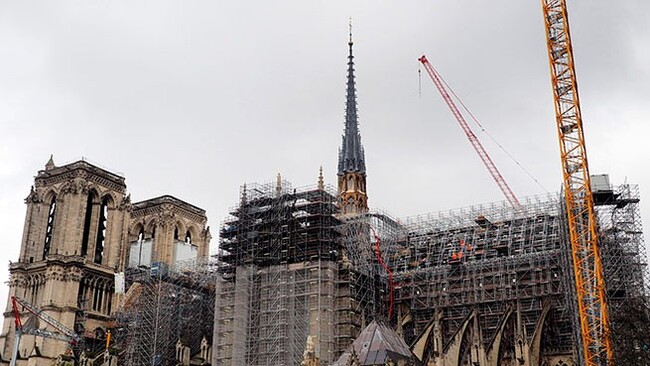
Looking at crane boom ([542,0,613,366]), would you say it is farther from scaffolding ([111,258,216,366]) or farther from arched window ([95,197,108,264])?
arched window ([95,197,108,264])

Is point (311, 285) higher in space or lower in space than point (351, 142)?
lower

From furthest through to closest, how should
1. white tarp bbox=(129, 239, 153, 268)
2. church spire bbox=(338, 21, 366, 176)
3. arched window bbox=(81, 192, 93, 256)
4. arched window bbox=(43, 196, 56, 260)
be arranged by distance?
church spire bbox=(338, 21, 366, 176) < white tarp bbox=(129, 239, 153, 268) < arched window bbox=(81, 192, 93, 256) < arched window bbox=(43, 196, 56, 260)

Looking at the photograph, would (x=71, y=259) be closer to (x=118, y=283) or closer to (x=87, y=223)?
(x=87, y=223)

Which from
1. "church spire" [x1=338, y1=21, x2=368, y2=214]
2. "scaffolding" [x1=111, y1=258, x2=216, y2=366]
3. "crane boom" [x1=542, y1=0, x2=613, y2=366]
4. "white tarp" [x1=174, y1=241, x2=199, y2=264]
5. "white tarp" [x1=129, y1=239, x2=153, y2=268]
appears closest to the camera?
"crane boom" [x1=542, y1=0, x2=613, y2=366]

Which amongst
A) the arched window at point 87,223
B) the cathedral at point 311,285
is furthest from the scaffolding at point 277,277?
the arched window at point 87,223

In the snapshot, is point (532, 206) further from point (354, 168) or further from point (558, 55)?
point (354, 168)

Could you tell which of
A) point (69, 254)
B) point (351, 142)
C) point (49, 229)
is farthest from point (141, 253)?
point (351, 142)

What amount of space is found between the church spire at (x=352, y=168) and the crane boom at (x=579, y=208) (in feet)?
138

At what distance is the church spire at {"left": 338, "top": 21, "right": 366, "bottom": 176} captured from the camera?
100 m

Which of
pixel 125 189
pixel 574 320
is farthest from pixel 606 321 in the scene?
pixel 125 189

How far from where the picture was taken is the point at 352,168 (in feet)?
328

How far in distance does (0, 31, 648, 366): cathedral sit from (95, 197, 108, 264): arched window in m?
0.27

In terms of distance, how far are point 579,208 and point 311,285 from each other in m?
18.5

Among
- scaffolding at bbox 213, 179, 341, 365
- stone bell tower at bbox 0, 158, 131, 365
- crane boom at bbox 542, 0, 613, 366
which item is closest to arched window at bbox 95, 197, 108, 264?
stone bell tower at bbox 0, 158, 131, 365
